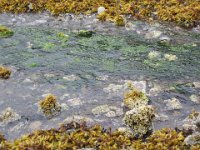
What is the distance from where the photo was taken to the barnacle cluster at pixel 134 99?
1012 cm

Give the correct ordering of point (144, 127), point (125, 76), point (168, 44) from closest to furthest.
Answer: point (144, 127), point (125, 76), point (168, 44)

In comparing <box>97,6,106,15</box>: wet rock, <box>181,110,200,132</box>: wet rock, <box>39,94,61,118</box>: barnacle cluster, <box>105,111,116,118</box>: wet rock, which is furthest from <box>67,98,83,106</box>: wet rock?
<box>97,6,106,15</box>: wet rock

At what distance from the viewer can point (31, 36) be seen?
14414 millimetres

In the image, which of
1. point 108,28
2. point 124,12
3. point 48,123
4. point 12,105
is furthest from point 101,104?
point 124,12

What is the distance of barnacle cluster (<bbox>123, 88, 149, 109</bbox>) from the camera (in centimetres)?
1012

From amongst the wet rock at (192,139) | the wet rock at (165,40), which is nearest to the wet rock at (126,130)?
the wet rock at (192,139)

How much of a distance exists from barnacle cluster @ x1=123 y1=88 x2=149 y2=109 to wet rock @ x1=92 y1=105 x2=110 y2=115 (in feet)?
1.70

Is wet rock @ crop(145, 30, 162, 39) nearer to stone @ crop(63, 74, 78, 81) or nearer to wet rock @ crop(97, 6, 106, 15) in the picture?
wet rock @ crop(97, 6, 106, 15)

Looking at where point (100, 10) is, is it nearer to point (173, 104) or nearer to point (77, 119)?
point (173, 104)

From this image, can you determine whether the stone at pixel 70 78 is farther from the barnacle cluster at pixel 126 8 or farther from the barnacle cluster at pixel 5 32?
the barnacle cluster at pixel 126 8

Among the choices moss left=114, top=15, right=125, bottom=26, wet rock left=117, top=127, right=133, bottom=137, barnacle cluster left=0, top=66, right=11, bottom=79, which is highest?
moss left=114, top=15, right=125, bottom=26

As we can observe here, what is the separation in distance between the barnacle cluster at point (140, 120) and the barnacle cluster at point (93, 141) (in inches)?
8.8

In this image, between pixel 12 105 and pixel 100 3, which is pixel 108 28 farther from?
pixel 12 105

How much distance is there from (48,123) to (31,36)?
219 inches
